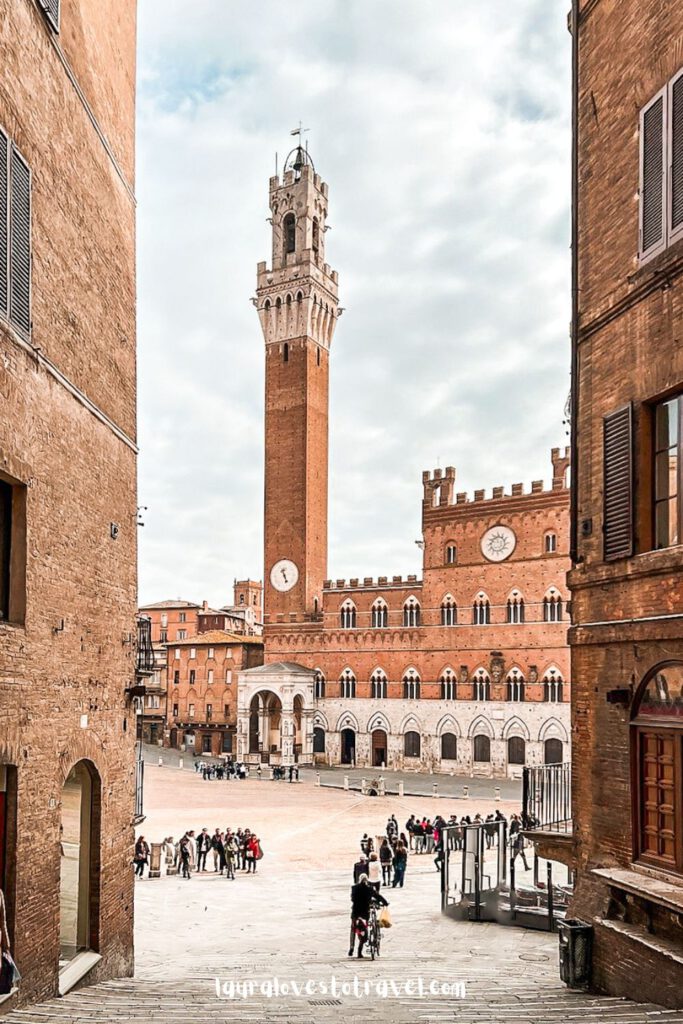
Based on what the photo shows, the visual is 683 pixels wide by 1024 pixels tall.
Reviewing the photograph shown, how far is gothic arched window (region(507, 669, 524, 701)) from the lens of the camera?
43.7 m

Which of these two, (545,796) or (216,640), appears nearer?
(545,796)

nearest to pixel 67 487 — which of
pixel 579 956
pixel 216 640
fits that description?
pixel 579 956

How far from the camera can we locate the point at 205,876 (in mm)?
Result: 22234

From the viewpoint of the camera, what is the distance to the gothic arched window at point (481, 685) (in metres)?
44.8

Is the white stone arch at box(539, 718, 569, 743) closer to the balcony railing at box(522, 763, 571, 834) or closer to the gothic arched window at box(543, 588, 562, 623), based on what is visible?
the gothic arched window at box(543, 588, 562, 623)

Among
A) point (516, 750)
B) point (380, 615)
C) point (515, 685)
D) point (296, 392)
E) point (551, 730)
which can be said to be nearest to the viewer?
point (551, 730)

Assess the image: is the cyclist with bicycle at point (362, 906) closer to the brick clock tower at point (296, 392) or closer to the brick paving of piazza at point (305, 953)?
the brick paving of piazza at point (305, 953)

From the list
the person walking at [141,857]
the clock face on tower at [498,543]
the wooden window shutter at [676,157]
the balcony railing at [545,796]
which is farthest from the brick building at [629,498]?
the clock face on tower at [498,543]

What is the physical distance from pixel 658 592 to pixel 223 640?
2046 inches

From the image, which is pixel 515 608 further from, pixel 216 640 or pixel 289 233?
pixel 289 233

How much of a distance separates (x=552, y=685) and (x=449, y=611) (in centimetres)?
663

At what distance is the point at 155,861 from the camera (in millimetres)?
22469

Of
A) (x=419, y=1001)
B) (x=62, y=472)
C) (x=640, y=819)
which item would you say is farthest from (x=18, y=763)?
(x=640, y=819)

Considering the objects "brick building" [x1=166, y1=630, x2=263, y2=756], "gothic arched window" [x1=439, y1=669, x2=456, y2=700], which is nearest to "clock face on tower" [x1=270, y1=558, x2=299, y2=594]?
"brick building" [x1=166, y1=630, x2=263, y2=756]
